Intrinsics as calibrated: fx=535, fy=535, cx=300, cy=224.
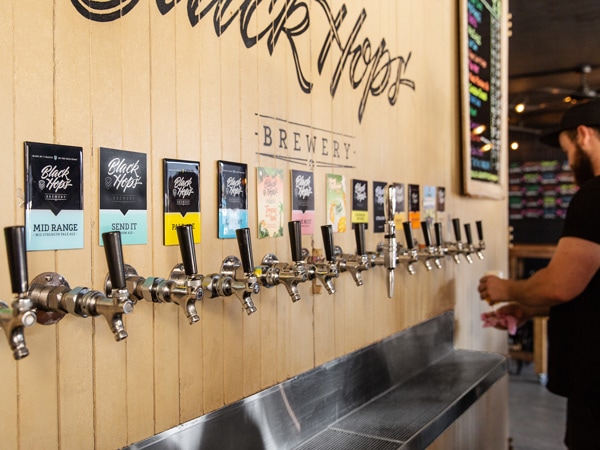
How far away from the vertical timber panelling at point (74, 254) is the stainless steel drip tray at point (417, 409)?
2.33 feet

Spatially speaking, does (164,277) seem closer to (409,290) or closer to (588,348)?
(409,290)

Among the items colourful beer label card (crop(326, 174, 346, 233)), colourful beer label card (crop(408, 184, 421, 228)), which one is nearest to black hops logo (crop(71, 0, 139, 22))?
colourful beer label card (crop(326, 174, 346, 233))

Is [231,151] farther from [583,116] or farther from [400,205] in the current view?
[583,116]

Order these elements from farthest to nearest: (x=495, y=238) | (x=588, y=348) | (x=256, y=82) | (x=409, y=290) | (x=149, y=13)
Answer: (x=495, y=238), (x=409, y=290), (x=588, y=348), (x=256, y=82), (x=149, y=13)

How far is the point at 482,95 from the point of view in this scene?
2971mm

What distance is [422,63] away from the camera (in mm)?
2410

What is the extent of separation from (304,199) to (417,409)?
0.84 metres

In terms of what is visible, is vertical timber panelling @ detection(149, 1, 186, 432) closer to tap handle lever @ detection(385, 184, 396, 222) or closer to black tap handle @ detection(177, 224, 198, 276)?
black tap handle @ detection(177, 224, 198, 276)

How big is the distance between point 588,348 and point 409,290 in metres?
0.69

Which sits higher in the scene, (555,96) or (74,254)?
(555,96)

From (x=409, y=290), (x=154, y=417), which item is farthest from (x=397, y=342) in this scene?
(x=154, y=417)

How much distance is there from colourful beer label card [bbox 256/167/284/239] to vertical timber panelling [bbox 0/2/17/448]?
25.6 inches

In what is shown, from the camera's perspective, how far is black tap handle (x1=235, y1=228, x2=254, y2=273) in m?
1.16

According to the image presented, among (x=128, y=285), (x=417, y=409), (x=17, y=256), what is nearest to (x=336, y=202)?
(x=417, y=409)
